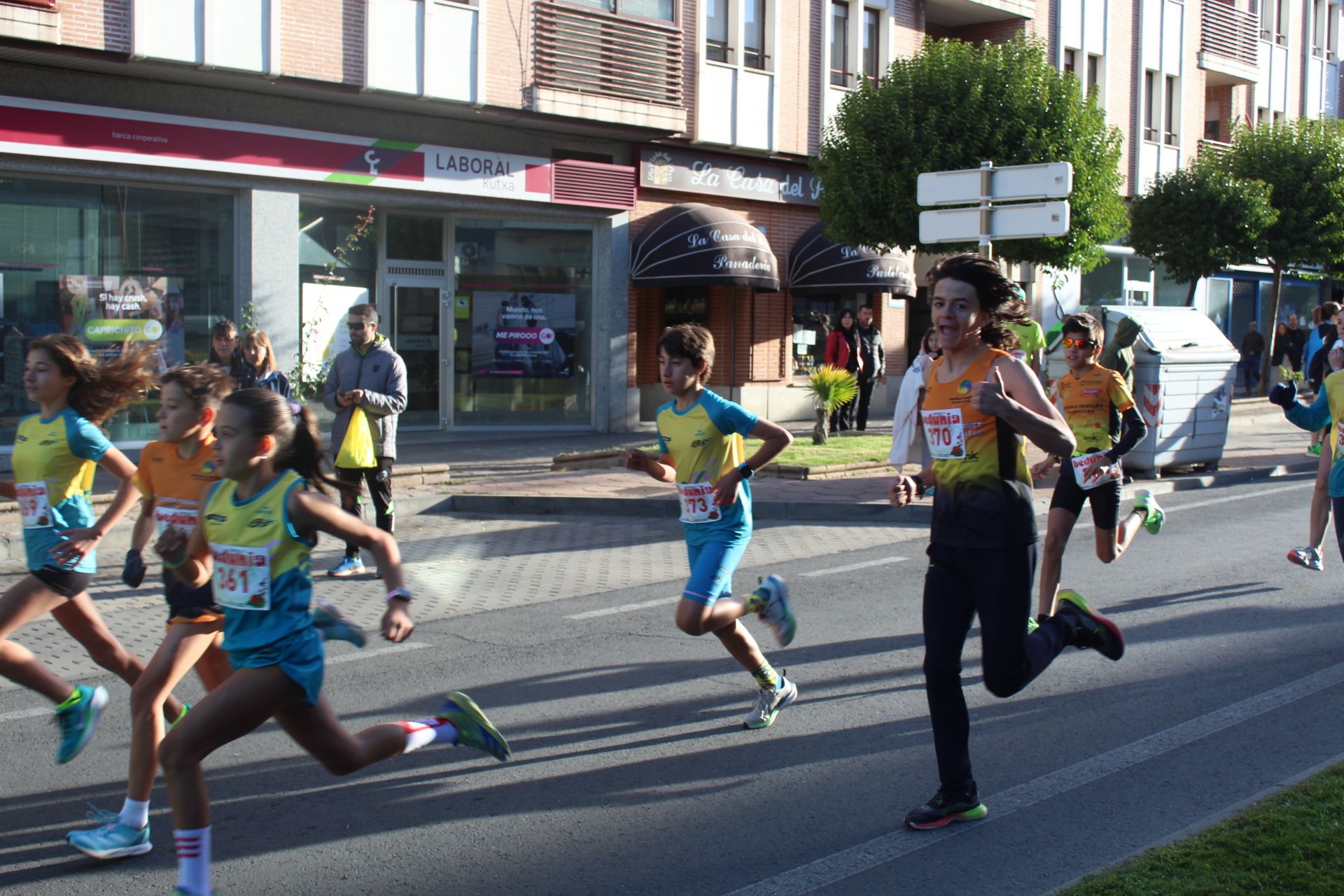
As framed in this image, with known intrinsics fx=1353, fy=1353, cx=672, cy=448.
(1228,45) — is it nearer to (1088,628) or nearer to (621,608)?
(621,608)

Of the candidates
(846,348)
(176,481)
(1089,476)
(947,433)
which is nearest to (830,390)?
(846,348)

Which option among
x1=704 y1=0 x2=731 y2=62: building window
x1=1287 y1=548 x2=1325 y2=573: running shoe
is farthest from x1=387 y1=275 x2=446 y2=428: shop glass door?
x1=1287 y1=548 x2=1325 y2=573: running shoe

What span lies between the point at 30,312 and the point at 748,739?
41.2 feet

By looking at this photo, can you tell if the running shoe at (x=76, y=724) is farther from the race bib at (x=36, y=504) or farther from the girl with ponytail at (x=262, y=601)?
the girl with ponytail at (x=262, y=601)

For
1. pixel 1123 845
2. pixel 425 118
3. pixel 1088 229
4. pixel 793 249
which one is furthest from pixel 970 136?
pixel 1123 845

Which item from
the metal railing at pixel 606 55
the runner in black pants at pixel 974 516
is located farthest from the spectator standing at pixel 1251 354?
the runner in black pants at pixel 974 516

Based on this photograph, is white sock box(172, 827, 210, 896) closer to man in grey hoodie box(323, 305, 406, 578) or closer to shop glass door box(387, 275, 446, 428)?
man in grey hoodie box(323, 305, 406, 578)

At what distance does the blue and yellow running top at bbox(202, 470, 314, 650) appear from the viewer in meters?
3.62

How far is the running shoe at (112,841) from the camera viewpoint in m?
4.02

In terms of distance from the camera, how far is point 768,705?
5613mm

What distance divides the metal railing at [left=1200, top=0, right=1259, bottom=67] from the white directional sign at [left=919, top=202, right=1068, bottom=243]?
23883mm

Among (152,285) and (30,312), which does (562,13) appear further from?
(30,312)

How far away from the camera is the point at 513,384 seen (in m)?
20.3

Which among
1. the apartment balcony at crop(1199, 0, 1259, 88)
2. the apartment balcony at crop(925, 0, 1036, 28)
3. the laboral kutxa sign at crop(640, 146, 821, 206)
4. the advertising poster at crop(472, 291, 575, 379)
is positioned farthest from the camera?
the apartment balcony at crop(1199, 0, 1259, 88)
